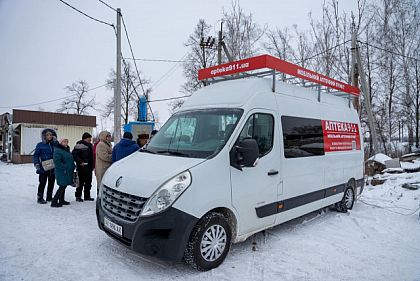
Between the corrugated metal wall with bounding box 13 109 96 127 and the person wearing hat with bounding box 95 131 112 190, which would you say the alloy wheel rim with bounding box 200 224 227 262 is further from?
the corrugated metal wall with bounding box 13 109 96 127

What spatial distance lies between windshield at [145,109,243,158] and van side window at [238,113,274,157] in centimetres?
21

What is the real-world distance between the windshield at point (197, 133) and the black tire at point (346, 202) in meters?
4.04

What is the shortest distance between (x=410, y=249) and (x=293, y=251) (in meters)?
2.00

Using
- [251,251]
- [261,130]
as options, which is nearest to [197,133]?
[261,130]

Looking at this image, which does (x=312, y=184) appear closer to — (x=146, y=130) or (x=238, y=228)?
(x=238, y=228)

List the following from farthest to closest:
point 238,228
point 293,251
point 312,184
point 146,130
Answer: point 146,130
point 312,184
point 293,251
point 238,228

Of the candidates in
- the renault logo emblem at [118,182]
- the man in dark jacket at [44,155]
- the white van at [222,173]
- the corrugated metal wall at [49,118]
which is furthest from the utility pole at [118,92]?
the corrugated metal wall at [49,118]

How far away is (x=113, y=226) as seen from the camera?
124 inches

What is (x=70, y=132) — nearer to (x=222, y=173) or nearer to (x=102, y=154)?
(x=102, y=154)

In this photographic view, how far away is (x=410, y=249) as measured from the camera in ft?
13.4

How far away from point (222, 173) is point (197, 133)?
826 mm

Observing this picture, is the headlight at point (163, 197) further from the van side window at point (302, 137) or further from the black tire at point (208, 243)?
Answer: the van side window at point (302, 137)

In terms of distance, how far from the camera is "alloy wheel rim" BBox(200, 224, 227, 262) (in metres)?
3.13

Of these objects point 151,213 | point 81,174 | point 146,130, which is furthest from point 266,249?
point 146,130
